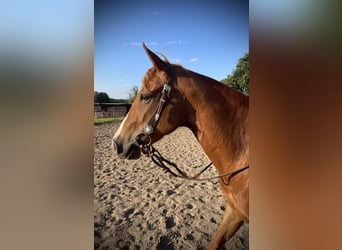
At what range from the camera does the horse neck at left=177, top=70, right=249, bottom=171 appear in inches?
45.1

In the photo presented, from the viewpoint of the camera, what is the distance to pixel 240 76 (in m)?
1.26

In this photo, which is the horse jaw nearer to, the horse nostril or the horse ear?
the horse nostril

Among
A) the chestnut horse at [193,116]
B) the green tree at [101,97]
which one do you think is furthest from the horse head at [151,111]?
the green tree at [101,97]

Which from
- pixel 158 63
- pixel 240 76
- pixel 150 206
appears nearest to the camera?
pixel 158 63

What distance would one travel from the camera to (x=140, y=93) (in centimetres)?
118

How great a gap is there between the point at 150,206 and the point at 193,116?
84 centimetres

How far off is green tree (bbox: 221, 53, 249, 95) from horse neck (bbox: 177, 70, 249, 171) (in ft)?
0.40

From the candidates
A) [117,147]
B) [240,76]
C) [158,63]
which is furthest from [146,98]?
[240,76]

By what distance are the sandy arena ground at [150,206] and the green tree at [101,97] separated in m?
0.14

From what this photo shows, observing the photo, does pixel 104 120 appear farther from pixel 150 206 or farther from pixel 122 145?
pixel 150 206
